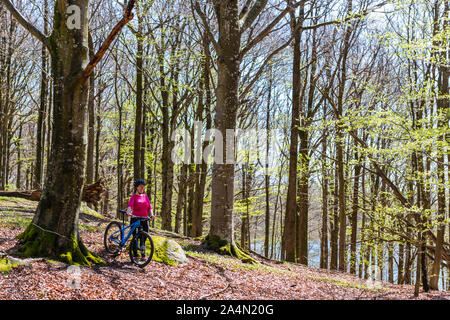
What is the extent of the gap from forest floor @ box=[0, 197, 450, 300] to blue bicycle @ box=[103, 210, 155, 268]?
168 millimetres

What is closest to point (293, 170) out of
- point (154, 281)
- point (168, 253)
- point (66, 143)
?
point (168, 253)

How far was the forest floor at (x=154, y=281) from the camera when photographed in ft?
14.6

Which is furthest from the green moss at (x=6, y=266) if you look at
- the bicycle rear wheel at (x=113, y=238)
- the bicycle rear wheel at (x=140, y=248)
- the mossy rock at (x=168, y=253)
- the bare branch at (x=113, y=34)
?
the bare branch at (x=113, y=34)

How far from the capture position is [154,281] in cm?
575

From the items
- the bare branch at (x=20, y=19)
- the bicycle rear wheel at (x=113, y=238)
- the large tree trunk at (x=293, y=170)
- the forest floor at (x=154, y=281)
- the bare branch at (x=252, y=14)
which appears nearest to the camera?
the forest floor at (x=154, y=281)

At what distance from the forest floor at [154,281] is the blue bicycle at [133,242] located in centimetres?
17

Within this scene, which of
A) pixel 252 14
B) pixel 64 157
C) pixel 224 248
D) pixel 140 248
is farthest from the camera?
pixel 252 14

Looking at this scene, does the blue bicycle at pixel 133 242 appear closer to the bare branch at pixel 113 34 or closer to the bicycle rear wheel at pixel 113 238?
the bicycle rear wheel at pixel 113 238

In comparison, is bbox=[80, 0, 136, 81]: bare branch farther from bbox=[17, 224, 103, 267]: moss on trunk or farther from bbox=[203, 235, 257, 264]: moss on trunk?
bbox=[203, 235, 257, 264]: moss on trunk

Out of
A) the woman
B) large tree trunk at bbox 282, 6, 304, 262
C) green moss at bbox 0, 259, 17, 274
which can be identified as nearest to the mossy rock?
the woman

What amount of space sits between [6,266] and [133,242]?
7.58 ft

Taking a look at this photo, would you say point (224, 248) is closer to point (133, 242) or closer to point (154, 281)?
point (133, 242)
